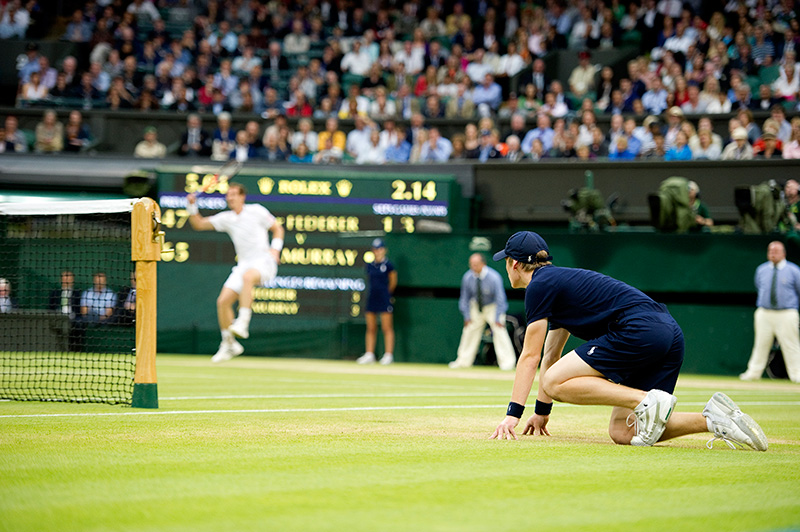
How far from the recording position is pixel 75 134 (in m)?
21.3

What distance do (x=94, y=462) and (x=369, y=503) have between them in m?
1.71

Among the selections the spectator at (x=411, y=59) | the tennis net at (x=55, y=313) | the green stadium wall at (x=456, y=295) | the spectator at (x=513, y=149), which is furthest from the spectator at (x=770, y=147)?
the tennis net at (x=55, y=313)

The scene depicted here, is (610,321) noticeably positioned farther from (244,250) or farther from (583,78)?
(583,78)

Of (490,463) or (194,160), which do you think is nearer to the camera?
(490,463)

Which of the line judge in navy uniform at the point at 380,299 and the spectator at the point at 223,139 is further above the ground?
the spectator at the point at 223,139

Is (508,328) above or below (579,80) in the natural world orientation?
below

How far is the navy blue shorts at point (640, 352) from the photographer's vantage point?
603cm

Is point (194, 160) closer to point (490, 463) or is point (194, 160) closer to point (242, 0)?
point (242, 0)

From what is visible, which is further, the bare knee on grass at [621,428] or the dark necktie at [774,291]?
the dark necktie at [774,291]

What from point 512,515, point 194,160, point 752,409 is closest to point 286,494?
point 512,515

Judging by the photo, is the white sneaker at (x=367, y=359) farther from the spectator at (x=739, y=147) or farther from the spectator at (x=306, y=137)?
the spectator at (x=739, y=147)

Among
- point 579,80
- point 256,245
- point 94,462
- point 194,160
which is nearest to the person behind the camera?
point 94,462

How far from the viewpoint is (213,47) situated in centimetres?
2627

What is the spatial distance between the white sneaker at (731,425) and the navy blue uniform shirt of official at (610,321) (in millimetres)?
316
